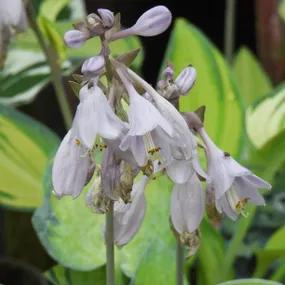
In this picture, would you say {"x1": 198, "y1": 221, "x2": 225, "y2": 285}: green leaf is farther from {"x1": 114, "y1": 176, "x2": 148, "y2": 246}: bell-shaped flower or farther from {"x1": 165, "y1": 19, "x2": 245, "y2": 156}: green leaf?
{"x1": 114, "y1": 176, "x2": 148, "y2": 246}: bell-shaped flower

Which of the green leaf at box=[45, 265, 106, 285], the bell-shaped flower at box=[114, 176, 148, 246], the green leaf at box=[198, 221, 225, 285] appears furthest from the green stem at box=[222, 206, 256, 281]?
the bell-shaped flower at box=[114, 176, 148, 246]

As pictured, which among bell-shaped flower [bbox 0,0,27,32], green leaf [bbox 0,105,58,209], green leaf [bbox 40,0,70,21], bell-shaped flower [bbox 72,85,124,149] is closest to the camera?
bell-shaped flower [bbox 72,85,124,149]

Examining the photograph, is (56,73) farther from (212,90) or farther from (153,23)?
(153,23)

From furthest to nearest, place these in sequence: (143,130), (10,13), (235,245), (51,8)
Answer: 1. (51,8)
2. (235,245)
3. (10,13)
4. (143,130)

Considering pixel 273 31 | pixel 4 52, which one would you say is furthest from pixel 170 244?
pixel 273 31

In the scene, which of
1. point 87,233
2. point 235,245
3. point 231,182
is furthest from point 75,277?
point 231,182

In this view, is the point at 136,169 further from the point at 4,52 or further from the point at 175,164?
the point at 4,52

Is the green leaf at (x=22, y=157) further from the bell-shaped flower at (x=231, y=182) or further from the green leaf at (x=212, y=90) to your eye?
the bell-shaped flower at (x=231, y=182)
